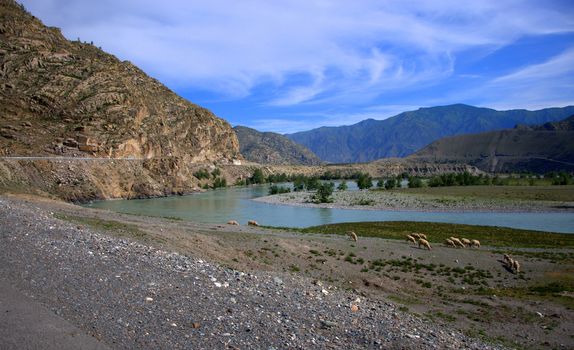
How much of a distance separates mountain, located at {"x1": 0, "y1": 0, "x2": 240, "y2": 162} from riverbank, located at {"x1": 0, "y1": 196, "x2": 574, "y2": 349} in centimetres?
5830

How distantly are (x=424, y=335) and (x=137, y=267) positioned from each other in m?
7.18

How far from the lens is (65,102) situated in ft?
260

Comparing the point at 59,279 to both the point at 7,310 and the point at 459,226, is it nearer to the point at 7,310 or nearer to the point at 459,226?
the point at 7,310

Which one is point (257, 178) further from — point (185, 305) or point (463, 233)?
point (185, 305)

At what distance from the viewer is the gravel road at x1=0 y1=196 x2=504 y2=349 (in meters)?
7.68

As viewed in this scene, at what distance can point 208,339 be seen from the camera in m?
7.55

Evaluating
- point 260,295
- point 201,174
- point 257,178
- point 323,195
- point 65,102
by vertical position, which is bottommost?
point 323,195

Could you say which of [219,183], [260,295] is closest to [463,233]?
[260,295]

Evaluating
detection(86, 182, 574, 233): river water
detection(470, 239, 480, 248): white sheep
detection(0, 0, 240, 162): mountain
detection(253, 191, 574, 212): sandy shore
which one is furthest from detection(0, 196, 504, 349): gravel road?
detection(0, 0, 240, 162): mountain

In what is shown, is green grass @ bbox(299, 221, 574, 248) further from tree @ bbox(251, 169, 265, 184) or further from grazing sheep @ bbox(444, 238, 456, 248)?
tree @ bbox(251, 169, 265, 184)

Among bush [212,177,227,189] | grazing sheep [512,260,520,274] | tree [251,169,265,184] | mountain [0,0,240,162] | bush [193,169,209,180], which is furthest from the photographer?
tree [251,169,265,184]

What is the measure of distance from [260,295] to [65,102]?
80.0 metres

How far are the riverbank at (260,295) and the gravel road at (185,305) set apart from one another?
30mm

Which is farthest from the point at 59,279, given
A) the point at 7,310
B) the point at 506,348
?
the point at 506,348
